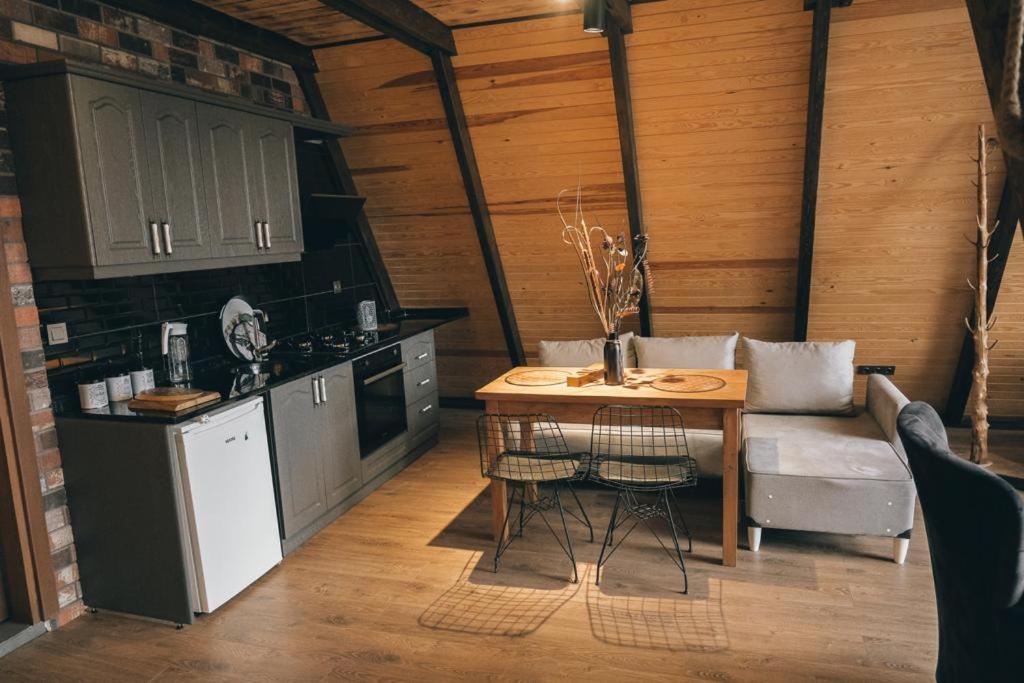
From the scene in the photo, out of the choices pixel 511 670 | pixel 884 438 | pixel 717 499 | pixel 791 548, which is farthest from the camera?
pixel 717 499

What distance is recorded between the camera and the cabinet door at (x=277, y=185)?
3.86 metres

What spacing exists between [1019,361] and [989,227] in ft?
3.53

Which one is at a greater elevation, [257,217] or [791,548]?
[257,217]

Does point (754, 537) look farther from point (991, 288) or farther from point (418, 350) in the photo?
point (418, 350)

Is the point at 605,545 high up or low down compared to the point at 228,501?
down

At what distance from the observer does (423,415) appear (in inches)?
205

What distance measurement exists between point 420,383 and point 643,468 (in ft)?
7.17

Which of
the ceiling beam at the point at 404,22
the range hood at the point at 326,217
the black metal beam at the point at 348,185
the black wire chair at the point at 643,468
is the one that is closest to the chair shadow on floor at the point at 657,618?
the black wire chair at the point at 643,468

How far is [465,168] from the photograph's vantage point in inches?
185

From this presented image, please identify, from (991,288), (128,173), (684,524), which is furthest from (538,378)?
(991,288)

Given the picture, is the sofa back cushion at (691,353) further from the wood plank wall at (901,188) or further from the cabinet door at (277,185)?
the cabinet door at (277,185)

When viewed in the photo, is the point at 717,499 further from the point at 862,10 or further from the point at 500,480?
the point at 862,10

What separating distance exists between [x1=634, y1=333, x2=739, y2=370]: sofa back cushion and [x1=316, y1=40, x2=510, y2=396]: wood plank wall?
5.22ft

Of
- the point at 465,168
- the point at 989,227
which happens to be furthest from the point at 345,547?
the point at 989,227
